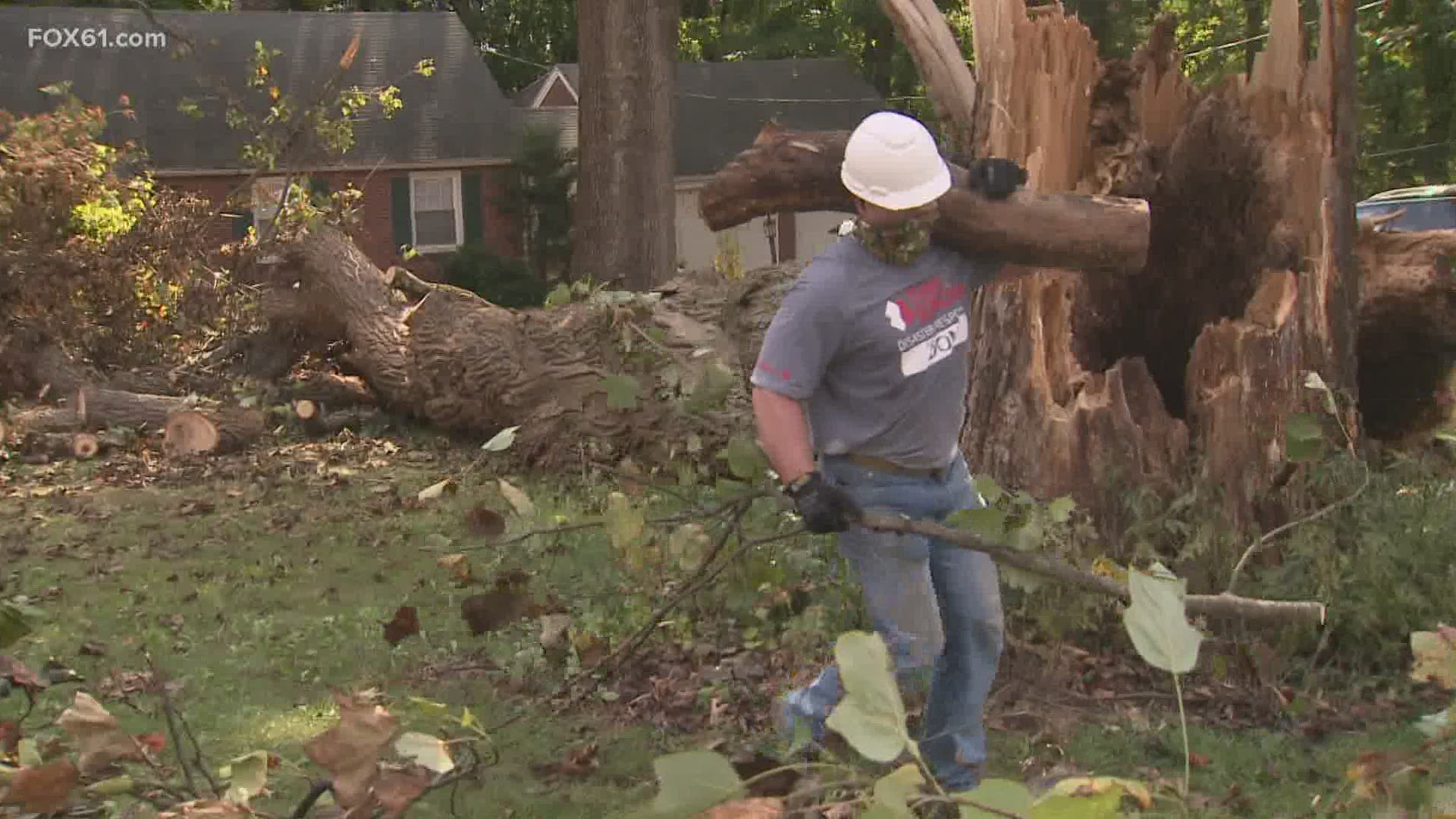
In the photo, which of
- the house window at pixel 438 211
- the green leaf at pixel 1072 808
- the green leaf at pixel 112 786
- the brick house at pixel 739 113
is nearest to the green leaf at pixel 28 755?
the green leaf at pixel 112 786

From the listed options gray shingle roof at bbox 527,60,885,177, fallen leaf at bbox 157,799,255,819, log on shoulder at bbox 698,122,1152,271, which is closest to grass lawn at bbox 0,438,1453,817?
fallen leaf at bbox 157,799,255,819

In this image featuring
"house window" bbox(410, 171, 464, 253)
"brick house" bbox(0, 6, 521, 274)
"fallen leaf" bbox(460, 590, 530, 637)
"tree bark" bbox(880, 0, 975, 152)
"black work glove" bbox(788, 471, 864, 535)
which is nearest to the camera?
"black work glove" bbox(788, 471, 864, 535)

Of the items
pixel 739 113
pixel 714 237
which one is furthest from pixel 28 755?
pixel 739 113

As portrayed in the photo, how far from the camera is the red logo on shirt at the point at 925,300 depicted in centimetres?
446

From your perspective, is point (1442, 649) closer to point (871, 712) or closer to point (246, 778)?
point (871, 712)

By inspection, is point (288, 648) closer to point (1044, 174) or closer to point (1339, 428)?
point (1044, 174)

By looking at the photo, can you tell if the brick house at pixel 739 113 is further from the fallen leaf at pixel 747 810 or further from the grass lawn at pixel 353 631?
the fallen leaf at pixel 747 810

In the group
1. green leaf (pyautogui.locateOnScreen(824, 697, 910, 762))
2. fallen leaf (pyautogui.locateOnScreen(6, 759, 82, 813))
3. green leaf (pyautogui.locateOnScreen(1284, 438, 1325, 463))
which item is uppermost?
green leaf (pyautogui.locateOnScreen(824, 697, 910, 762))

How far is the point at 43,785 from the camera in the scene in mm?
3494

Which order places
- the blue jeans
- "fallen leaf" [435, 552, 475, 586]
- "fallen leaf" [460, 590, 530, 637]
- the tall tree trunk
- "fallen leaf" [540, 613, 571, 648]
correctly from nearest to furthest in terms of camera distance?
1. the blue jeans
2. "fallen leaf" [460, 590, 530, 637]
3. "fallen leaf" [540, 613, 571, 648]
4. "fallen leaf" [435, 552, 475, 586]
5. the tall tree trunk

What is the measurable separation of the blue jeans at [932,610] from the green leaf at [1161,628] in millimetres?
1517

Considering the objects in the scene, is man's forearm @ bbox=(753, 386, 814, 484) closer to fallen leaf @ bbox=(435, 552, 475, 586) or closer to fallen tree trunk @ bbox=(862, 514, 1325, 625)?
fallen tree trunk @ bbox=(862, 514, 1325, 625)

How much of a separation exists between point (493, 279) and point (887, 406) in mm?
22293

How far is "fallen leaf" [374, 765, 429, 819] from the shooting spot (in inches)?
141
